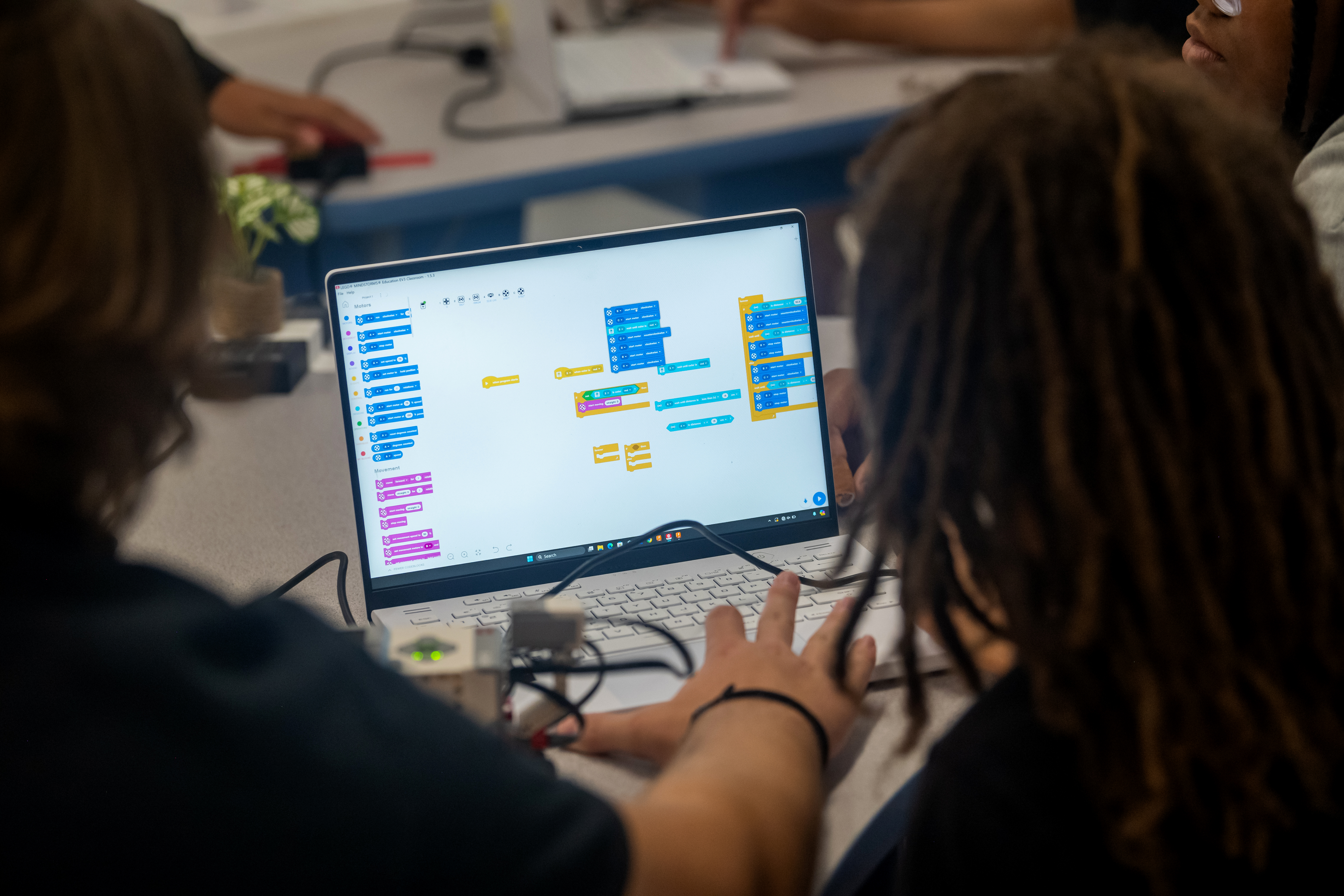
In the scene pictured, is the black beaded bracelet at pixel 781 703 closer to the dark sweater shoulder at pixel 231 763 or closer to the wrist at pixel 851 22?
the dark sweater shoulder at pixel 231 763

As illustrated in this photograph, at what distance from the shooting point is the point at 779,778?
63 cm

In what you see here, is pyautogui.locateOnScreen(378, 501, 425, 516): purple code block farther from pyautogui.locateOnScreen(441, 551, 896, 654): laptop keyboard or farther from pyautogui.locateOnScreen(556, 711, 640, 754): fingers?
pyautogui.locateOnScreen(556, 711, 640, 754): fingers

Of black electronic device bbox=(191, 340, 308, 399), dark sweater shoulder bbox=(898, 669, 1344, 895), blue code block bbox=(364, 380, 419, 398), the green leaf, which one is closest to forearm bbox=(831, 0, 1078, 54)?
the green leaf

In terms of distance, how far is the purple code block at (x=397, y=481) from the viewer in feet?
2.86

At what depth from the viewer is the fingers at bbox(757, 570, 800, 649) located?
2.53 ft

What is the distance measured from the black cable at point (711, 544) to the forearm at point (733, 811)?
0.71 ft

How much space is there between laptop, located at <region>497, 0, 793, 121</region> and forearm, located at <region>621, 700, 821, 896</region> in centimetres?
133

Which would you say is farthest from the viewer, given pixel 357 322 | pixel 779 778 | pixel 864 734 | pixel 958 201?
pixel 357 322

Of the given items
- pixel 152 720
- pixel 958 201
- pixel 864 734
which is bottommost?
pixel 864 734

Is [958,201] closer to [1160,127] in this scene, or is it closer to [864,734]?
[1160,127]

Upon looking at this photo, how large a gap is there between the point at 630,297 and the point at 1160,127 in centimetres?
47

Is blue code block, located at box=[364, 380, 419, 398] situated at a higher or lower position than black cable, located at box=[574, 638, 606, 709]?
higher

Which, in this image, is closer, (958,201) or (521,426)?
(958,201)

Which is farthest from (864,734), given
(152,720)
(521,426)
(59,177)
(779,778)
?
(59,177)
